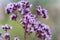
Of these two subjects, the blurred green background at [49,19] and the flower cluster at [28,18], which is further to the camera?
the blurred green background at [49,19]

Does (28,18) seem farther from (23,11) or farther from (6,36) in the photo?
(6,36)

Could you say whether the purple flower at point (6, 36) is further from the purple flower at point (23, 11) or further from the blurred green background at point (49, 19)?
the purple flower at point (23, 11)

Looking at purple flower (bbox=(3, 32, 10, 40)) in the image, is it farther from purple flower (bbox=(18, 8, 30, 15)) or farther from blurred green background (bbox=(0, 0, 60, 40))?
purple flower (bbox=(18, 8, 30, 15))

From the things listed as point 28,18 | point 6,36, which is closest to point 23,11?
point 28,18

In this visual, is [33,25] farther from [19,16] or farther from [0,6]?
[0,6]

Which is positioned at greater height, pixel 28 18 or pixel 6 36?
pixel 28 18

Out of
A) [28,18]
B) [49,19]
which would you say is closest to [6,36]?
[28,18]

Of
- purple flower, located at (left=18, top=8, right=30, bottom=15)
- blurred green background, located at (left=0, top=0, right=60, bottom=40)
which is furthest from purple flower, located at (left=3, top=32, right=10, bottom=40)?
purple flower, located at (left=18, top=8, right=30, bottom=15)

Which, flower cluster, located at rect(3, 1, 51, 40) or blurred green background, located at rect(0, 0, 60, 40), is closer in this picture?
flower cluster, located at rect(3, 1, 51, 40)

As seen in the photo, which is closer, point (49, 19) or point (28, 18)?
point (28, 18)

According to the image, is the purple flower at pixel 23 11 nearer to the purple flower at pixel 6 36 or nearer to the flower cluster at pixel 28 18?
Answer: the flower cluster at pixel 28 18

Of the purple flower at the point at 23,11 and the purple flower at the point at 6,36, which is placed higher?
the purple flower at the point at 23,11

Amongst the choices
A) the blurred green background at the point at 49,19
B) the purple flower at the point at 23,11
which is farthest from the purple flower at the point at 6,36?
the purple flower at the point at 23,11

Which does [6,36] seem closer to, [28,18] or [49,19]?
[28,18]
